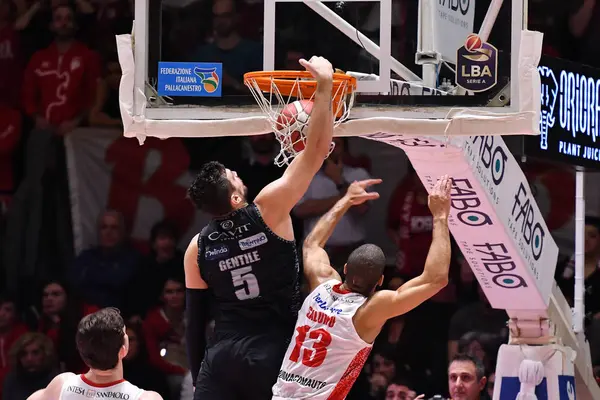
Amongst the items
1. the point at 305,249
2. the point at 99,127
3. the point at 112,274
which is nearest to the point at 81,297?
the point at 112,274

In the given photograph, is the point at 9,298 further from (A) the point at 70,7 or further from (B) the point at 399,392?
(B) the point at 399,392

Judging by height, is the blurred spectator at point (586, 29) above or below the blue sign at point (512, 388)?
above

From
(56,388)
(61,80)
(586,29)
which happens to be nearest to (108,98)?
(61,80)

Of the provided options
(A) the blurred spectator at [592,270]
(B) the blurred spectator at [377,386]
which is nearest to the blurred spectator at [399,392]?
(B) the blurred spectator at [377,386]

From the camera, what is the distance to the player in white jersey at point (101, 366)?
4793 millimetres

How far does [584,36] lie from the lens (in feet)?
33.3

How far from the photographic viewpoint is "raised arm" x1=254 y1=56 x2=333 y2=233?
17.5ft

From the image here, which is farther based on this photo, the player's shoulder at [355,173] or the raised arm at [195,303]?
the player's shoulder at [355,173]

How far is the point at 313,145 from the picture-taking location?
5.31 m

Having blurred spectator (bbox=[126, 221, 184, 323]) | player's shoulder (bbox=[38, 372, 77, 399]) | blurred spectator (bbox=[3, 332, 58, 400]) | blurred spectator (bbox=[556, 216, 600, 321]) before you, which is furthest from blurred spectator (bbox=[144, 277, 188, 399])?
player's shoulder (bbox=[38, 372, 77, 399])

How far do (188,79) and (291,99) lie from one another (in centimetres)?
59

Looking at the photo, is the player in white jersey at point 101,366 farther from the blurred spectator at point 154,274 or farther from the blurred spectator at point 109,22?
the blurred spectator at point 109,22

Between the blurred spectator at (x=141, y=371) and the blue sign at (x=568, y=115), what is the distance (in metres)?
4.23

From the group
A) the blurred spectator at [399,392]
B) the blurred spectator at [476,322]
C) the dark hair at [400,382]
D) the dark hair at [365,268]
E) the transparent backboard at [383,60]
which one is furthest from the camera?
the blurred spectator at [476,322]
